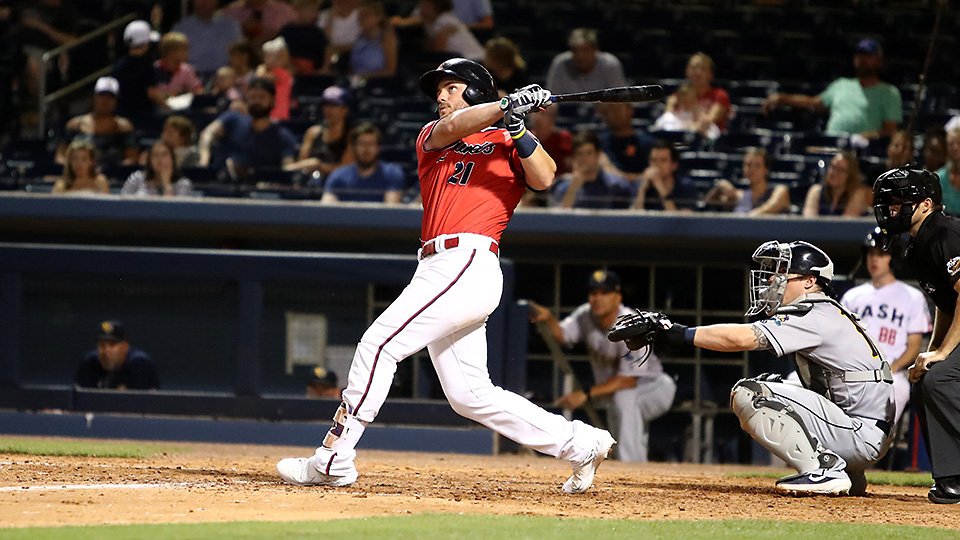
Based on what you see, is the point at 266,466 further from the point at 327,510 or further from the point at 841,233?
the point at 841,233

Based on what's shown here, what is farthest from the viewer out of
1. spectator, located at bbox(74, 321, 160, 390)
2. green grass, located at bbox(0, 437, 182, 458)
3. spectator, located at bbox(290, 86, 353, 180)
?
spectator, located at bbox(290, 86, 353, 180)

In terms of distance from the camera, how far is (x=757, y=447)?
8523 millimetres

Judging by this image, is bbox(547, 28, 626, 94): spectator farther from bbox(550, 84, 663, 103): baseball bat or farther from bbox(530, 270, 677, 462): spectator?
bbox(550, 84, 663, 103): baseball bat

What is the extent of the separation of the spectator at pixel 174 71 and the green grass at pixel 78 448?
4.65 m

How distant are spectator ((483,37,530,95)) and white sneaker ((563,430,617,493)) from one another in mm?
5502

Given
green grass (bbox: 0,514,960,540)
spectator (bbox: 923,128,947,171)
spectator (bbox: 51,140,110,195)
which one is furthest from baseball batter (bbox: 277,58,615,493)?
spectator (bbox: 923,128,947,171)

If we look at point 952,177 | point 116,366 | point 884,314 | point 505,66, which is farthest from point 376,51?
point 884,314

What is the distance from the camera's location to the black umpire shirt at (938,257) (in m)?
5.32

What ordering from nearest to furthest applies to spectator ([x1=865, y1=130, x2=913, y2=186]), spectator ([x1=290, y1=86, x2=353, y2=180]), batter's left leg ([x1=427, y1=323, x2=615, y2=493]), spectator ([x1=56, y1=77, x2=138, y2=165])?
batter's left leg ([x1=427, y1=323, x2=615, y2=493])
spectator ([x1=865, y1=130, x2=913, y2=186])
spectator ([x1=290, y1=86, x2=353, y2=180])
spectator ([x1=56, y1=77, x2=138, y2=165])

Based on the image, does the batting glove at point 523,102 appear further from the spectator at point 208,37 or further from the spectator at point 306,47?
the spectator at point 208,37

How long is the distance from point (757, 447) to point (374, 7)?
5.24 meters

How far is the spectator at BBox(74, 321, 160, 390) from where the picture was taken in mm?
8164

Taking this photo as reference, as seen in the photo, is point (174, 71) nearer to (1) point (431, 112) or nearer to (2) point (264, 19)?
(2) point (264, 19)

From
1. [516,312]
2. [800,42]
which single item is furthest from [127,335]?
[800,42]
